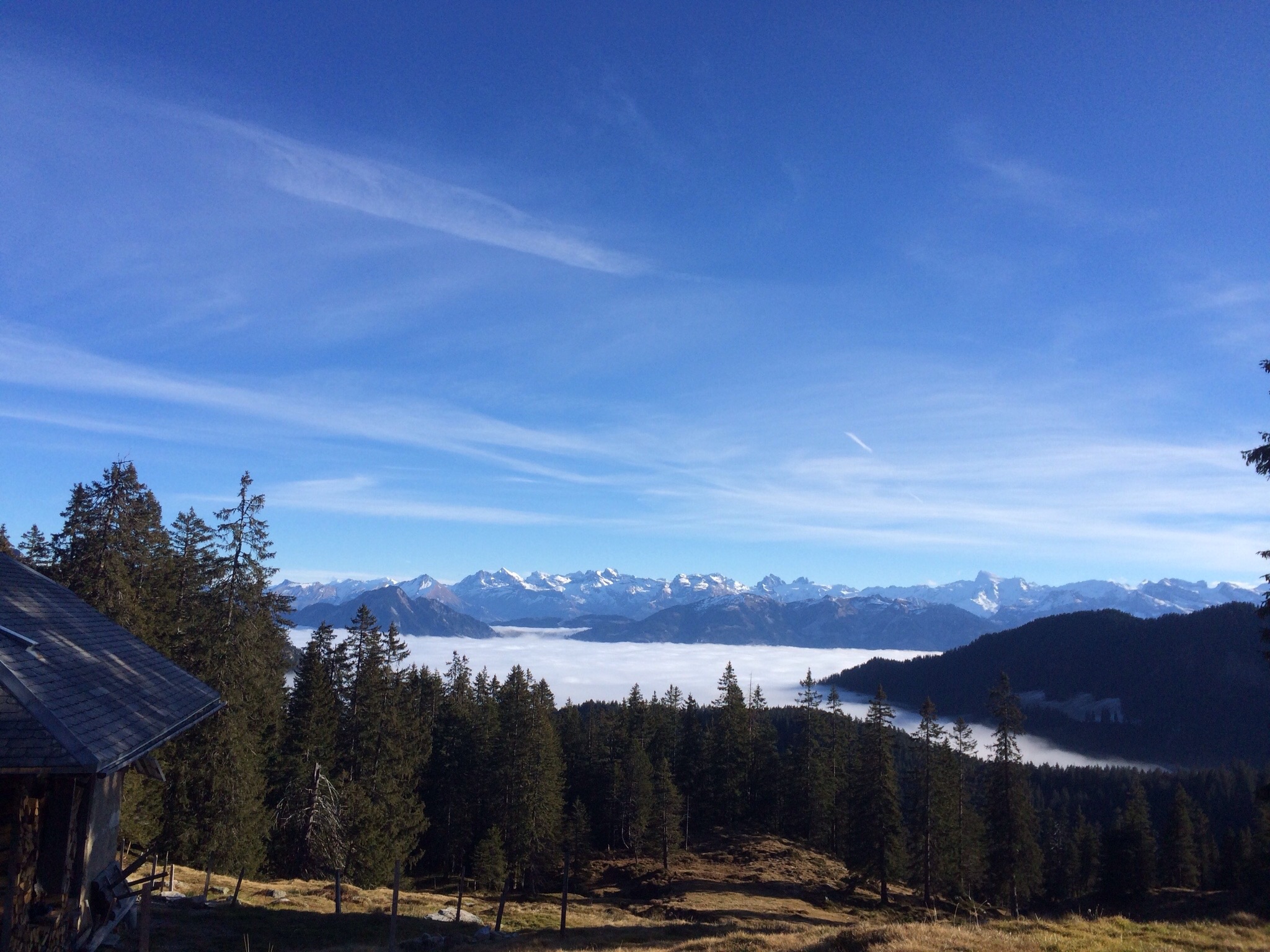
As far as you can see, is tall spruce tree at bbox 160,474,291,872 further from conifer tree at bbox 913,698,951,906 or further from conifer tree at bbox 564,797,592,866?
conifer tree at bbox 913,698,951,906

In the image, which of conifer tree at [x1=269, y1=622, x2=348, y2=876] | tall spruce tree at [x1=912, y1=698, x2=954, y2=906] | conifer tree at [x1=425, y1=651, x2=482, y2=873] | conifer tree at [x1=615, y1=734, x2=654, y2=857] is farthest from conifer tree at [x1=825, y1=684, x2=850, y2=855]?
conifer tree at [x1=269, y1=622, x2=348, y2=876]

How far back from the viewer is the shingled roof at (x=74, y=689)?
10773 millimetres

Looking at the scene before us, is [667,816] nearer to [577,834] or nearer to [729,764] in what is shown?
[577,834]

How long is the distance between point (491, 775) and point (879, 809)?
30.7 metres

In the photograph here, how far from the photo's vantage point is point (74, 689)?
13.1 metres

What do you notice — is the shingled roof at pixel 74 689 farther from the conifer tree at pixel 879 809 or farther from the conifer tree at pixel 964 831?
the conifer tree at pixel 964 831

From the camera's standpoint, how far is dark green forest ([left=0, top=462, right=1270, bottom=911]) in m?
30.7

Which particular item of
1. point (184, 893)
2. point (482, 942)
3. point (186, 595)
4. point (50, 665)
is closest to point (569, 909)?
point (482, 942)

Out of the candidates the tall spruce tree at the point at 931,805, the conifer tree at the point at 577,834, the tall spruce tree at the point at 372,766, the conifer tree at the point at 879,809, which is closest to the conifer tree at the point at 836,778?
the conifer tree at the point at 879,809

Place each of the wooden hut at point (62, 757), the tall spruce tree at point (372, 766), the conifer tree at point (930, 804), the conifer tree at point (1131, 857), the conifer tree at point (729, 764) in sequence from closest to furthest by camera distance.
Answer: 1. the wooden hut at point (62, 757)
2. the tall spruce tree at point (372, 766)
3. the conifer tree at point (930, 804)
4. the conifer tree at point (1131, 857)
5. the conifer tree at point (729, 764)

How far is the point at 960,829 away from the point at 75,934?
61625 millimetres

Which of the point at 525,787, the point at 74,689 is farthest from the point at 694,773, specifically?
the point at 74,689

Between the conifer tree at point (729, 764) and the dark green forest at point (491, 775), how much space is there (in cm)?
A: 23

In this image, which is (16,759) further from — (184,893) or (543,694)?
(543,694)
